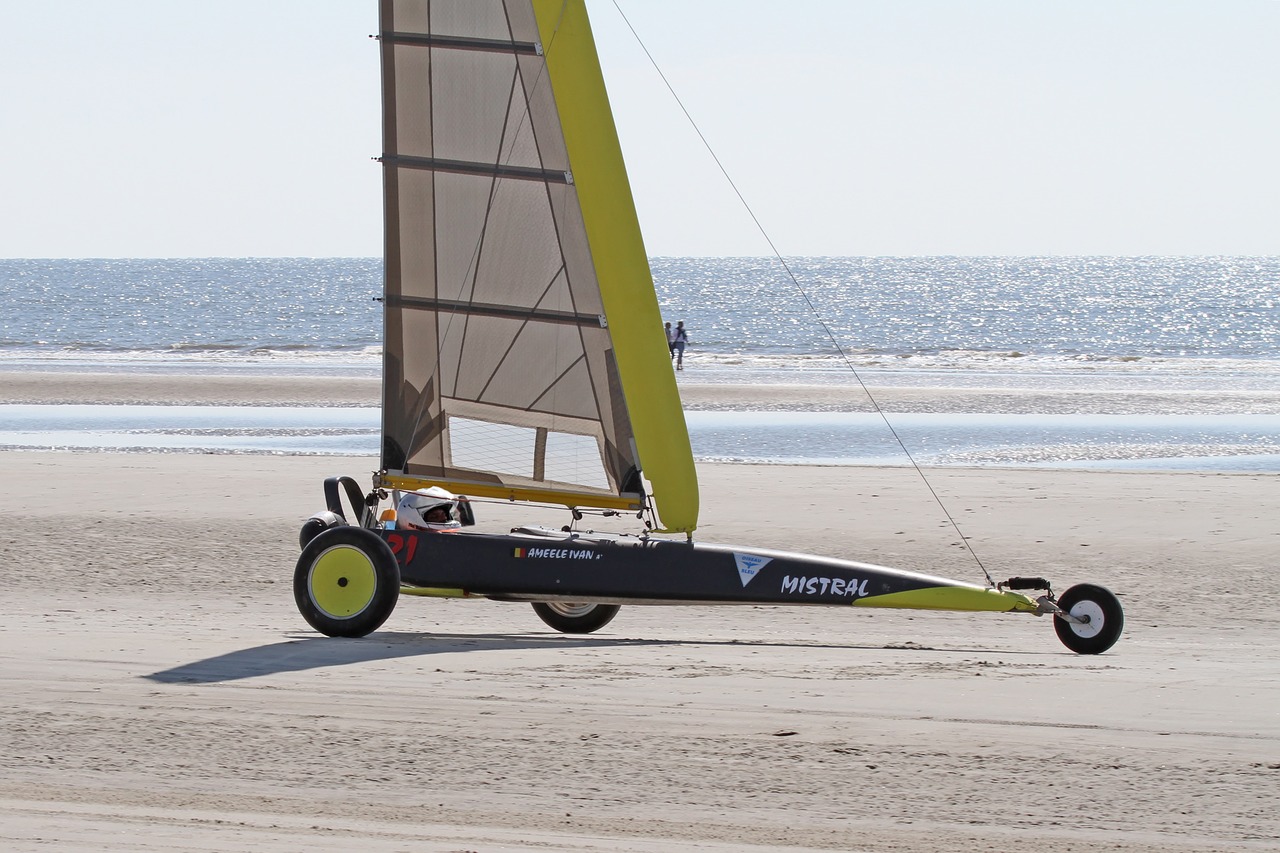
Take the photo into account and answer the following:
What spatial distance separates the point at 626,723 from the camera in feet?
20.6

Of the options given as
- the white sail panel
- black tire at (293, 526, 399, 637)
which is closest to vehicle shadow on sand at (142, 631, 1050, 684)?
black tire at (293, 526, 399, 637)

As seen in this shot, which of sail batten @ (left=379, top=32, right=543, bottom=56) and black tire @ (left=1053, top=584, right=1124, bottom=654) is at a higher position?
sail batten @ (left=379, top=32, right=543, bottom=56)

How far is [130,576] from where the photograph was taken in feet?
36.2

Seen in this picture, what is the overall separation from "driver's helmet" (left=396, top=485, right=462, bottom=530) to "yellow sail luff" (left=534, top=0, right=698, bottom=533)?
1312 mm

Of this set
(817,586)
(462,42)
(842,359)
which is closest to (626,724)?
(817,586)

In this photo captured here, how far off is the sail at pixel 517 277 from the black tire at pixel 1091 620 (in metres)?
2.15

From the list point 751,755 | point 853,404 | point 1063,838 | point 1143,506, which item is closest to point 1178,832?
point 1063,838

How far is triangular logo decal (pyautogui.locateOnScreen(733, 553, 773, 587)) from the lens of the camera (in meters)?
8.23

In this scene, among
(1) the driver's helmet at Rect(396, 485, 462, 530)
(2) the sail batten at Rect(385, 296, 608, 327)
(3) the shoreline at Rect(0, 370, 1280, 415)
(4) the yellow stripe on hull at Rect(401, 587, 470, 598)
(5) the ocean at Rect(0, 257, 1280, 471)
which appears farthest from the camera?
(3) the shoreline at Rect(0, 370, 1280, 415)

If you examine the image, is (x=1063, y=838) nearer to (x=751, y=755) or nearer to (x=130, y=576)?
(x=751, y=755)

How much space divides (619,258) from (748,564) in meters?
1.94

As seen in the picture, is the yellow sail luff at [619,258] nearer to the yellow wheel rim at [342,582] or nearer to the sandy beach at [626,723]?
the sandy beach at [626,723]

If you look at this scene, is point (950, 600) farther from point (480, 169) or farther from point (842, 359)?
point (842, 359)

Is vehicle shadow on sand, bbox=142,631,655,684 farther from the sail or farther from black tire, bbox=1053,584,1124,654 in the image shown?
black tire, bbox=1053,584,1124,654
